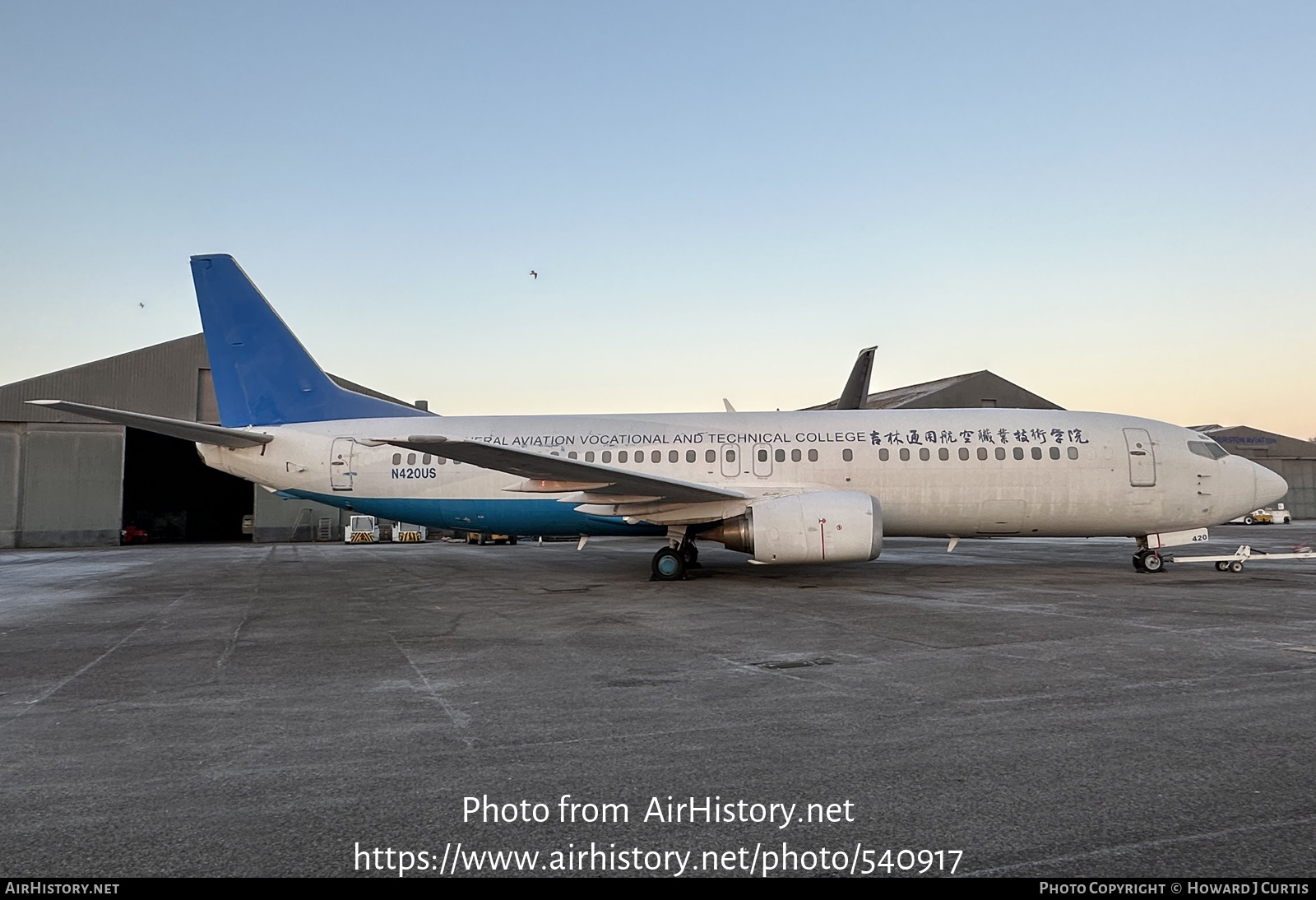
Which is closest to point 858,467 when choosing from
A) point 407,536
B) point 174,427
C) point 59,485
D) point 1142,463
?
point 1142,463

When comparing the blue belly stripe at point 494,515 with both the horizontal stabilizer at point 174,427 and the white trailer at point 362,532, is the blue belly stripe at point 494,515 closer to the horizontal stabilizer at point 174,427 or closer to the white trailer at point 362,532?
the horizontal stabilizer at point 174,427

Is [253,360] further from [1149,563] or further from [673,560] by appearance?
[1149,563]

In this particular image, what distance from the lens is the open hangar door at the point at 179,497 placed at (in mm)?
42500

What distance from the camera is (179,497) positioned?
46.2m

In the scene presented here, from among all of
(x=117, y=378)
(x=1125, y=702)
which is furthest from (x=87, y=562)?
(x=1125, y=702)

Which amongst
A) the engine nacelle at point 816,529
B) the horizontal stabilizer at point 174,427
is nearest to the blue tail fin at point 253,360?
the horizontal stabilizer at point 174,427

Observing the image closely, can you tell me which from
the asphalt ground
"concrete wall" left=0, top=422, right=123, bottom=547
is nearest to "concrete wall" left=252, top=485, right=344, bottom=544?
"concrete wall" left=0, top=422, right=123, bottom=547

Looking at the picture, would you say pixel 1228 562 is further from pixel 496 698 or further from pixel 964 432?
pixel 496 698

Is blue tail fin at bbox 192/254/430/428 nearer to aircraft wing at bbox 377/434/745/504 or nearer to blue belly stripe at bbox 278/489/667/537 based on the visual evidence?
blue belly stripe at bbox 278/489/667/537

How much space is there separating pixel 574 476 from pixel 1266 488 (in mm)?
13331

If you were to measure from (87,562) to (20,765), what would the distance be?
20.6m

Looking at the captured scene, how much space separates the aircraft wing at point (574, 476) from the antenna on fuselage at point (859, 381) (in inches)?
668

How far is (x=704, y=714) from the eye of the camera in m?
4.66

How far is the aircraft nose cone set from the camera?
46.7 feet
